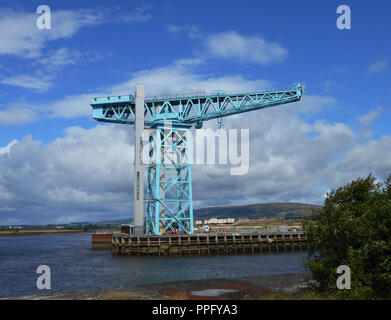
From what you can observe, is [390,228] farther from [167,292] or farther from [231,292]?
[167,292]

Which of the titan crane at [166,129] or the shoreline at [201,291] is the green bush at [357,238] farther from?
the titan crane at [166,129]

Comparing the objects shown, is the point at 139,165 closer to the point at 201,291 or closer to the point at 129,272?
the point at 129,272

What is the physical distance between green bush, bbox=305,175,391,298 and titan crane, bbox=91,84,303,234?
31017 millimetres

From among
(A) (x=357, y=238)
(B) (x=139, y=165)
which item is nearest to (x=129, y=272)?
(B) (x=139, y=165)

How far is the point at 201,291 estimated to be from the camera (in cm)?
1767

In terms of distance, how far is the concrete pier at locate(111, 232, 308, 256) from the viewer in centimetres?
4594

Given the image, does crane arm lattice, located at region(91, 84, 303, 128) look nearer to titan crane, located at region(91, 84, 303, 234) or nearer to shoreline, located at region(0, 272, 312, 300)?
titan crane, located at region(91, 84, 303, 234)

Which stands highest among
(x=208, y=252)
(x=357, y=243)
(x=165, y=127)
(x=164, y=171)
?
(x=165, y=127)

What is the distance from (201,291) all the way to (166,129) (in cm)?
3235

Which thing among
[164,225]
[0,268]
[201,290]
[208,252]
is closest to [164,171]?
[164,225]

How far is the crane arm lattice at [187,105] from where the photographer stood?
A: 46.3m

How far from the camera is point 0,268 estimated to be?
37938 millimetres
